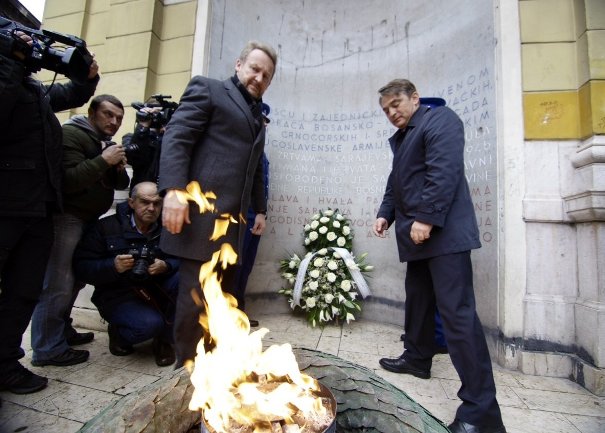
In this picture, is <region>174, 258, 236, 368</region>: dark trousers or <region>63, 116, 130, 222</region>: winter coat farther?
<region>63, 116, 130, 222</region>: winter coat

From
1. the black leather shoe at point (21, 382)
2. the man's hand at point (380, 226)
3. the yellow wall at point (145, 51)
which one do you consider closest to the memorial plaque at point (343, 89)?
the yellow wall at point (145, 51)

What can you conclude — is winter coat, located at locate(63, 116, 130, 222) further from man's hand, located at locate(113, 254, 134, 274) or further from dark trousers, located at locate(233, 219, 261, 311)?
dark trousers, located at locate(233, 219, 261, 311)

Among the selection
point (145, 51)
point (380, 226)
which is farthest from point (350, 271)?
point (145, 51)

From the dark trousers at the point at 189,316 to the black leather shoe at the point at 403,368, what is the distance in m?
1.43

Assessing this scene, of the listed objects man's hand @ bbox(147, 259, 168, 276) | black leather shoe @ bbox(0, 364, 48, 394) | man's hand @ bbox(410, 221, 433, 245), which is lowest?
black leather shoe @ bbox(0, 364, 48, 394)

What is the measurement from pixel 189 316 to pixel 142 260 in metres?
0.89

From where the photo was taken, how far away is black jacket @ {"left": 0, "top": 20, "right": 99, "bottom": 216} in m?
1.72

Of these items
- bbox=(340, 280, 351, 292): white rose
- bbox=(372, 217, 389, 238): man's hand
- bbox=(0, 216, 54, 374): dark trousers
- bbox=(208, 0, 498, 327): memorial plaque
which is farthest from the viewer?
bbox=(208, 0, 498, 327): memorial plaque

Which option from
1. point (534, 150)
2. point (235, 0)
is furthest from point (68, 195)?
point (534, 150)

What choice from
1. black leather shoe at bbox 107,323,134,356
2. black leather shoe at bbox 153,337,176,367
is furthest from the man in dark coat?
black leather shoe at bbox 107,323,134,356

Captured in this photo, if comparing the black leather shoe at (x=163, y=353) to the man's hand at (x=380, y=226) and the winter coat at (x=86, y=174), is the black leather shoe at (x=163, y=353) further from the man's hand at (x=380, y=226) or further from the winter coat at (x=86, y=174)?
the man's hand at (x=380, y=226)

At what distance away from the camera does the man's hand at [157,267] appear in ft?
7.81

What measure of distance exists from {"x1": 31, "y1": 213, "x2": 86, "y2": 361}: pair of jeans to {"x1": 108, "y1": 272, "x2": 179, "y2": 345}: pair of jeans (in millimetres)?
333

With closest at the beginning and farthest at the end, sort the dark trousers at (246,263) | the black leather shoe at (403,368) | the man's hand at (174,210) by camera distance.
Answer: the man's hand at (174,210), the black leather shoe at (403,368), the dark trousers at (246,263)
